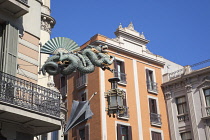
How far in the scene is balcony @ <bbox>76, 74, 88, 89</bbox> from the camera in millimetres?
28092

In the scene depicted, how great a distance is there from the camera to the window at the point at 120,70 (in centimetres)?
2798

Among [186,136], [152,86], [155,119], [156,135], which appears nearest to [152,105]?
[155,119]

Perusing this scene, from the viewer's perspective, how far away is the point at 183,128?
28609 millimetres

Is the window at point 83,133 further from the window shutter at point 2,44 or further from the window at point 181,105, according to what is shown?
the window shutter at point 2,44

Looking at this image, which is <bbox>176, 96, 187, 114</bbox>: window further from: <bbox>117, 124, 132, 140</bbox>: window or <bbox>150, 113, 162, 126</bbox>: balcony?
<bbox>117, 124, 132, 140</bbox>: window

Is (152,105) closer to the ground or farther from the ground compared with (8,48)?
farther from the ground

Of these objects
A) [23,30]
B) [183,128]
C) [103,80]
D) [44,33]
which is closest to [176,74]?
[183,128]

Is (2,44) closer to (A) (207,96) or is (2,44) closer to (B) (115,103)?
(B) (115,103)

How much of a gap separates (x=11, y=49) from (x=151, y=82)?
2030 cm

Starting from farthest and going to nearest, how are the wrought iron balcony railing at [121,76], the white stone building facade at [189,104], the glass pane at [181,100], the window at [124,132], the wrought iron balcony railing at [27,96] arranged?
the glass pane at [181,100]
the wrought iron balcony railing at [121,76]
the white stone building facade at [189,104]
the window at [124,132]
the wrought iron balcony railing at [27,96]

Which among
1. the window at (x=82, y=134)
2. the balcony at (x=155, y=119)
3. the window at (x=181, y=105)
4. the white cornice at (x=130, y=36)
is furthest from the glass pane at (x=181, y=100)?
the window at (x=82, y=134)

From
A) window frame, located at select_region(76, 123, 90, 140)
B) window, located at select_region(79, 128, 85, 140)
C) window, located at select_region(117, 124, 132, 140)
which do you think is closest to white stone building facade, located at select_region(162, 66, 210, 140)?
window, located at select_region(117, 124, 132, 140)

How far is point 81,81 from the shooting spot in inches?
1124

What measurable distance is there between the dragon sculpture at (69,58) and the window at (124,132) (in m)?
15.1
